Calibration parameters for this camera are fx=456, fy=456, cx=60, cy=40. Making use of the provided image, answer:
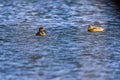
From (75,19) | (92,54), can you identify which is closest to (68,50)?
(92,54)

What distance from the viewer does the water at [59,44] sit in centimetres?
438

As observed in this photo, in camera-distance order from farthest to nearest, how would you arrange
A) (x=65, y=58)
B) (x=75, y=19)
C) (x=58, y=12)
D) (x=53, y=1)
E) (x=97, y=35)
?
1. (x=53, y=1)
2. (x=58, y=12)
3. (x=75, y=19)
4. (x=97, y=35)
5. (x=65, y=58)

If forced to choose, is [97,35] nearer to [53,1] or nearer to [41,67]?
[41,67]

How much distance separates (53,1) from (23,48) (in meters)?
4.09

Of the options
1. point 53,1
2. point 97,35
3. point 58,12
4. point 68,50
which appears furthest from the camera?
point 53,1

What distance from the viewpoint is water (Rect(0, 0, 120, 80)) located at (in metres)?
4.38

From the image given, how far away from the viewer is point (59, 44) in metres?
5.50

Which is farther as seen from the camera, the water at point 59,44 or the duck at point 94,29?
the duck at point 94,29

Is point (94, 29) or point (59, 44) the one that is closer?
point (59, 44)

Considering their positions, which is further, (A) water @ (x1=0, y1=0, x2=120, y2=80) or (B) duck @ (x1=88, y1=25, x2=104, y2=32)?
(B) duck @ (x1=88, y1=25, x2=104, y2=32)

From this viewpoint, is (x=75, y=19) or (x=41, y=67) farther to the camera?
(x=75, y=19)

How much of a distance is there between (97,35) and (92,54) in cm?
96

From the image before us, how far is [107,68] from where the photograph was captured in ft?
14.8

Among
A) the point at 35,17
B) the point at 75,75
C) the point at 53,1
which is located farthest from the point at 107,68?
the point at 53,1
